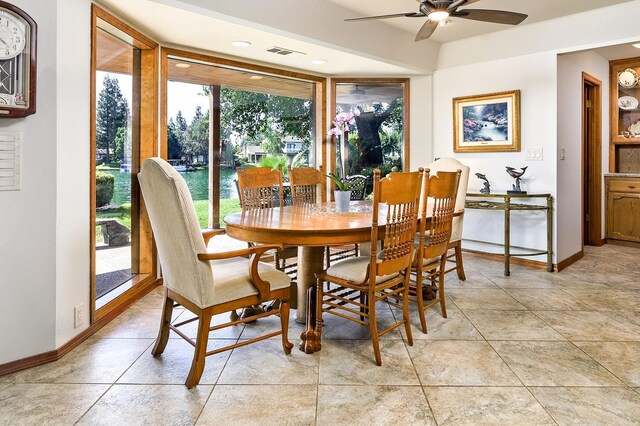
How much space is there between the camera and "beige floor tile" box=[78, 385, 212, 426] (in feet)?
5.88

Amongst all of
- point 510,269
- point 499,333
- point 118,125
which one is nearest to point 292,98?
point 118,125

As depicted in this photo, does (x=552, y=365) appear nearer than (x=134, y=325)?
Yes

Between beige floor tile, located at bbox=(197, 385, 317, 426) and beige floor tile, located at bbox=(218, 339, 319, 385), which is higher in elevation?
beige floor tile, located at bbox=(218, 339, 319, 385)

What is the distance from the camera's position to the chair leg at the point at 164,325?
233cm

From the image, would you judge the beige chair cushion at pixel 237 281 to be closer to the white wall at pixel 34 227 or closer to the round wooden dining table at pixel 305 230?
Result: the round wooden dining table at pixel 305 230

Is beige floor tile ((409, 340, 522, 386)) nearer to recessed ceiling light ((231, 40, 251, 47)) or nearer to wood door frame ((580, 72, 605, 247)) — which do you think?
recessed ceiling light ((231, 40, 251, 47))

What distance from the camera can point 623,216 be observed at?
5.62m

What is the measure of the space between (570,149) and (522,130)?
1.92 feet

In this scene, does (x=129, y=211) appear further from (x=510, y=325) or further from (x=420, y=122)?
(x=420, y=122)

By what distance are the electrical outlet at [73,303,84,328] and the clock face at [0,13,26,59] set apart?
4.79 ft

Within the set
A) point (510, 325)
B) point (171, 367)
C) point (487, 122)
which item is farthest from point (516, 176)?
point (171, 367)

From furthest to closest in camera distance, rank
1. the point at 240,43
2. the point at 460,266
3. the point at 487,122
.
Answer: the point at 487,122 < the point at 460,266 < the point at 240,43

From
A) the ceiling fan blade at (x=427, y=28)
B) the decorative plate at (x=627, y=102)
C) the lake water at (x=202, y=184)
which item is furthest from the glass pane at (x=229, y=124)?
the decorative plate at (x=627, y=102)

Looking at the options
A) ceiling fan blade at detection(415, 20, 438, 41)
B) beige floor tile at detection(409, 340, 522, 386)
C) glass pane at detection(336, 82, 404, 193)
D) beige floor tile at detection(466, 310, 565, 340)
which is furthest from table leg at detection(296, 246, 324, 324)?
glass pane at detection(336, 82, 404, 193)
